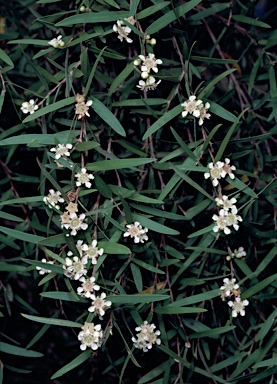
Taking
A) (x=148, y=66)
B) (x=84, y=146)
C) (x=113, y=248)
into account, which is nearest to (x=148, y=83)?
(x=148, y=66)

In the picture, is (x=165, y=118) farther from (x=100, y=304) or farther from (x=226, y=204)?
(x=100, y=304)

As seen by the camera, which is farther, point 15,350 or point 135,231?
point 15,350

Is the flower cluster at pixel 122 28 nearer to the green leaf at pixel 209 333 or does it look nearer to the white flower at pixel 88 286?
the white flower at pixel 88 286

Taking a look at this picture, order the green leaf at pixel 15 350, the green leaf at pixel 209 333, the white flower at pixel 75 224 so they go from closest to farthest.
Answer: the white flower at pixel 75 224 < the green leaf at pixel 209 333 < the green leaf at pixel 15 350

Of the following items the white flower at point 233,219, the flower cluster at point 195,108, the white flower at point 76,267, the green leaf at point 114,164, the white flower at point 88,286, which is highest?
the flower cluster at point 195,108

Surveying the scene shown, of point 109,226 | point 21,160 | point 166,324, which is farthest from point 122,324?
point 21,160

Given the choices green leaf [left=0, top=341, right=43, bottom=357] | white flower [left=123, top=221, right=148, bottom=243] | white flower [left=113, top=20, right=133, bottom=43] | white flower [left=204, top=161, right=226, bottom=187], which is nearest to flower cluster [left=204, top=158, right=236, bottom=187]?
white flower [left=204, top=161, right=226, bottom=187]

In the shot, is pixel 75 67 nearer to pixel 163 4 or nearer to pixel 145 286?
pixel 163 4

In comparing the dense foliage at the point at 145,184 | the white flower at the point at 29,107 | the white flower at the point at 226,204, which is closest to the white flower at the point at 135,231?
the dense foliage at the point at 145,184
